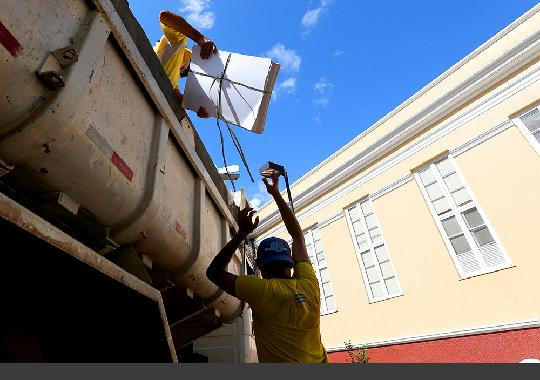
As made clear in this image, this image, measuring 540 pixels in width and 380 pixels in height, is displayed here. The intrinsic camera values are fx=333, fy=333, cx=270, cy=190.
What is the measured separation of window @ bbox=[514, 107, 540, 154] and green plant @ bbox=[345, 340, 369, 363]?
6700 mm

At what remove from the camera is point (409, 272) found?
9289mm

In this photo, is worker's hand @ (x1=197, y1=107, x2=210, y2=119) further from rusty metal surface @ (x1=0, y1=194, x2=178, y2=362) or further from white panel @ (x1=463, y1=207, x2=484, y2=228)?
white panel @ (x1=463, y1=207, x2=484, y2=228)

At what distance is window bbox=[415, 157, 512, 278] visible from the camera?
8055mm

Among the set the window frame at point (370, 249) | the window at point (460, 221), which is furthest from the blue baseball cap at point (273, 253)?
the window frame at point (370, 249)

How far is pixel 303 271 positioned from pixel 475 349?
25.5 feet

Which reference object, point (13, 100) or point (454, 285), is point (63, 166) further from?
point (454, 285)

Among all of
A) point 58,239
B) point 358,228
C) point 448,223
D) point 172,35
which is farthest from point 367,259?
point 58,239

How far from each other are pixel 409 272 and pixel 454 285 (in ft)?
3.87

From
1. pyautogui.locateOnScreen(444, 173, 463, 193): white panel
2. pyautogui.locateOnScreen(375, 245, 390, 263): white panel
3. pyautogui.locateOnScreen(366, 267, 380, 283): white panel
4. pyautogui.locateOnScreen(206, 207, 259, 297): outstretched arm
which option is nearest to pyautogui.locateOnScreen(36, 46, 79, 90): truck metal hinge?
pyautogui.locateOnScreen(206, 207, 259, 297): outstretched arm

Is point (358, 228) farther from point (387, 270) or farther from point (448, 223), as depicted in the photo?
point (448, 223)

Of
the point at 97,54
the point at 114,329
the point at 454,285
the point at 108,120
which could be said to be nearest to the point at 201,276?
the point at 114,329

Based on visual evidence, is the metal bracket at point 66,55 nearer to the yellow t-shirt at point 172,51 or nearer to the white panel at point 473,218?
the yellow t-shirt at point 172,51

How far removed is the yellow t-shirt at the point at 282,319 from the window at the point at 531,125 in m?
8.46

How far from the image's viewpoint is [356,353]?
9.59m
